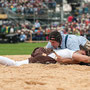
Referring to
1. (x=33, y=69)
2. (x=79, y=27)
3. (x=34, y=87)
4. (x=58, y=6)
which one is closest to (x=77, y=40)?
(x=33, y=69)

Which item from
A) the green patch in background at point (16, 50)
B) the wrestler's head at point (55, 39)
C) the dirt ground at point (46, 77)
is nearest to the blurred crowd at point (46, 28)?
the green patch in background at point (16, 50)

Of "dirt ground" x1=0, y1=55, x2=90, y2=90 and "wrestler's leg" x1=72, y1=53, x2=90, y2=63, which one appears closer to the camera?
"dirt ground" x1=0, y1=55, x2=90, y2=90

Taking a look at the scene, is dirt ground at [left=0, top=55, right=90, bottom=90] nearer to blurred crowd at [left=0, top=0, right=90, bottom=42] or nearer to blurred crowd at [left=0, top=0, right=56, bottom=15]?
blurred crowd at [left=0, top=0, right=90, bottom=42]

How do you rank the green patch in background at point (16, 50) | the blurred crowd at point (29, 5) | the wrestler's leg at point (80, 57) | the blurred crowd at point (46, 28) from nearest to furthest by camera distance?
1. the wrestler's leg at point (80, 57)
2. the green patch in background at point (16, 50)
3. the blurred crowd at point (46, 28)
4. the blurred crowd at point (29, 5)

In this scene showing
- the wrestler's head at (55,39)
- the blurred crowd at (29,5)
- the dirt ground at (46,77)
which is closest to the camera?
the dirt ground at (46,77)

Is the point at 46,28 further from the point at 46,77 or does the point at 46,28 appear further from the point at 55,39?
the point at 46,77

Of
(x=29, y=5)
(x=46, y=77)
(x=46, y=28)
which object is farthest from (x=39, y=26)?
(x=46, y=77)

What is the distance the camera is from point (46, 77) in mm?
6879

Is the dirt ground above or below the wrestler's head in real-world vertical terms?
below

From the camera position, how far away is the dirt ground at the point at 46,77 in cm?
588

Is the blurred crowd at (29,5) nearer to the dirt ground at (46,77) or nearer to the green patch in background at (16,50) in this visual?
the green patch in background at (16,50)

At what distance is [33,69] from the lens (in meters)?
8.21

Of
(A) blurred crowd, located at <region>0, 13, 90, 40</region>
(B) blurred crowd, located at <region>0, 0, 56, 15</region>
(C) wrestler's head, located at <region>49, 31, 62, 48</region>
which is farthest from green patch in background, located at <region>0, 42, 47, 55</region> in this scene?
(B) blurred crowd, located at <region>0, 0, 56, 15</region>

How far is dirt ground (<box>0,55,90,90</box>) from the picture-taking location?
5.88 metres
